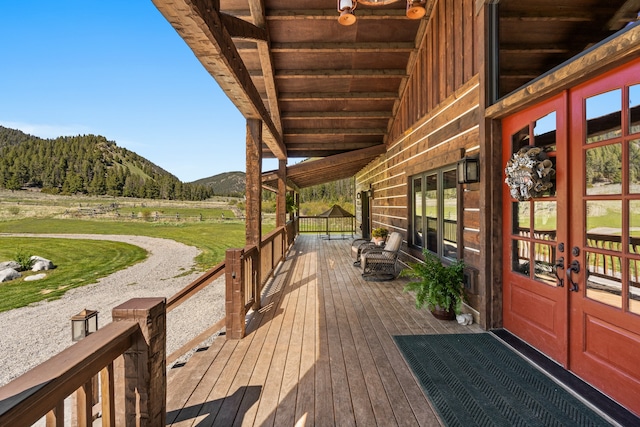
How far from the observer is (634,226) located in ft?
6.41

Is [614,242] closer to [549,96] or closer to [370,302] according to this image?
[549,96]

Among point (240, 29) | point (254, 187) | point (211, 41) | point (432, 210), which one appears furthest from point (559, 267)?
point (240, 29)

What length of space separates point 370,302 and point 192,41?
3.75 m

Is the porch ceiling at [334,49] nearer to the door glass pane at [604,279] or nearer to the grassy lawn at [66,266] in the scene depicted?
the door glass pane at [604,279]

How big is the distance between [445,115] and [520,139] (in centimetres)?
155

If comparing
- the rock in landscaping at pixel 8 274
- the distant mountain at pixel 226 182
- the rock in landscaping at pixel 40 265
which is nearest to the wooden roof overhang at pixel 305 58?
the rock in landscaping at pixel 8 274

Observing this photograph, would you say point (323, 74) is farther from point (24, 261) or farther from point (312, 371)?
point (24, 261)

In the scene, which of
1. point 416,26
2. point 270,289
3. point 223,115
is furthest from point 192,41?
point 223,115

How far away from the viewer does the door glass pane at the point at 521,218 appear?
112 inches

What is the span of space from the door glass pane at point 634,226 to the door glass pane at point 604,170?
0.12 m

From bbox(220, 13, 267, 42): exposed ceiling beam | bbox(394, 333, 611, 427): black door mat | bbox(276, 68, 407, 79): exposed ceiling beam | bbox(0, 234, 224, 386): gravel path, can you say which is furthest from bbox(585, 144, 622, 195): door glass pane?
bbox(0, 234, 224, 386): gravel path

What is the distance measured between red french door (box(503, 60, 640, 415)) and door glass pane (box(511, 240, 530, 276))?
0.03ft

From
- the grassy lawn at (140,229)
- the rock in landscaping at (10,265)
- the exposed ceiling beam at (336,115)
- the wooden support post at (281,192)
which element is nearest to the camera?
the exposed ceiling beam at (336,115)

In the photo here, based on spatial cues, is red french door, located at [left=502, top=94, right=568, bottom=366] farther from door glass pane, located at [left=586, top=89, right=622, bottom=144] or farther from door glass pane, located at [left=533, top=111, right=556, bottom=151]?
door glass pane, located at [left=586, top=89, right=622, bottom=144]
